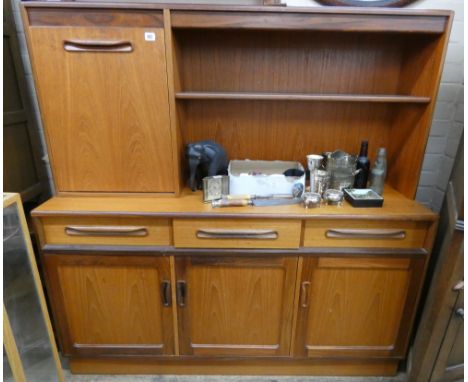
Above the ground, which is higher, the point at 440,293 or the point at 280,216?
the point at 280,216

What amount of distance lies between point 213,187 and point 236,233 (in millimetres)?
218

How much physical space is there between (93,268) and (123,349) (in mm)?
443

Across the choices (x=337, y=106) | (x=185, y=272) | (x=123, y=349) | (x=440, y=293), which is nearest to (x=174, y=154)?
(x=185, y=272)

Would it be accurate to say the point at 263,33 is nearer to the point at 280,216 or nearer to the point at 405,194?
the point at 280,216

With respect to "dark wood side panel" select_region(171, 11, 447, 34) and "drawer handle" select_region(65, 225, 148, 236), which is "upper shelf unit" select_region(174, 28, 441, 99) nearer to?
"dark wood side panel" select_region(171, 11, 447, 34)

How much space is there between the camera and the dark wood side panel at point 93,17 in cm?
108

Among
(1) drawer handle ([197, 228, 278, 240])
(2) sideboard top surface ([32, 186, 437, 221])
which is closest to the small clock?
(2) sideboard top surface ([32, 186, 437, 221])

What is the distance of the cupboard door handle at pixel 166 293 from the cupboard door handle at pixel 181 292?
4cm

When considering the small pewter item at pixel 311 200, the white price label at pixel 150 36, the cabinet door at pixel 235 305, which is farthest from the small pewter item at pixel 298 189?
the white price label at pixel 150 36

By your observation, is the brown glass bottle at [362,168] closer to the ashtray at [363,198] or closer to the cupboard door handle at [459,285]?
the ashtray at [363,198]

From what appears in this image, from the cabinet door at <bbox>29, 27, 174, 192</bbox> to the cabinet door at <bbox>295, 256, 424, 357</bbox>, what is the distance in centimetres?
76

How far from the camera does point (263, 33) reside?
4.51 ft

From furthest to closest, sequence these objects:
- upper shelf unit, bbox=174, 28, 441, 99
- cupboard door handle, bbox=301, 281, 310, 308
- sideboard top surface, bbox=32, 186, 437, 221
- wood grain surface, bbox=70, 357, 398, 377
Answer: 1. wood grain surface, bbox=70, 357, 398, 377
2. upper shelf unit, bbox=174, 28, 441, 99
3. cupboard door handle, bbox=301, 281, 310, 308
4. sideboard top surface, bbox=32, 186, 437, 221

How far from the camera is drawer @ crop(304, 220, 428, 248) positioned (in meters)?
1.20
